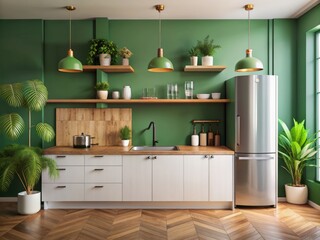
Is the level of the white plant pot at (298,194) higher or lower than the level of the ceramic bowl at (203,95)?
lower

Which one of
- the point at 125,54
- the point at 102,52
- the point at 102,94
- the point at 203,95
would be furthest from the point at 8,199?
the point at 203,95

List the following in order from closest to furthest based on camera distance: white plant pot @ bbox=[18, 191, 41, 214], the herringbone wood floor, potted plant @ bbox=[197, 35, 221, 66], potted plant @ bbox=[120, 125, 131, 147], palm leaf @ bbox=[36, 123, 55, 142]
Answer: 1. the herringbone wood floor
2. white plant pot @ bbox=[18, 191, 41, 214]
3. palm leaf @ bbox=[36, 123, 55, 142]
4. potted plant @ bbox=[197, 35, 221, 66]
5. potted plant @ bbox=[120, 125, 131, 147]

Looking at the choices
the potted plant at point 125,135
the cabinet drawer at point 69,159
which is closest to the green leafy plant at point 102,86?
the potted plant at point 125,135

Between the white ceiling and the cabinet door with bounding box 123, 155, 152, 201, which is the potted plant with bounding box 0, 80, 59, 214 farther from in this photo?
the white ceiling

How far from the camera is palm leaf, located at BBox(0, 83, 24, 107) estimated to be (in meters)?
4.77

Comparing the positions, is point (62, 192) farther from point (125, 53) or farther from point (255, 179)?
point (255, 179)

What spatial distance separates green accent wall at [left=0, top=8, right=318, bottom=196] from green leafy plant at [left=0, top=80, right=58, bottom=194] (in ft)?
2.39

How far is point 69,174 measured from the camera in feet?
16.2

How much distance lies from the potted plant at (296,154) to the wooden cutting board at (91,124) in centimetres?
228

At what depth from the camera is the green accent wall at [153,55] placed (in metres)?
5.54

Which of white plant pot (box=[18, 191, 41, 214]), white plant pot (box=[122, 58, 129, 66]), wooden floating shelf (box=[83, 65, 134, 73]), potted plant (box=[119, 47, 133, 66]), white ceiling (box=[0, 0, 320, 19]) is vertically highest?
white ceiling (box=[0, 0, 320, 19])

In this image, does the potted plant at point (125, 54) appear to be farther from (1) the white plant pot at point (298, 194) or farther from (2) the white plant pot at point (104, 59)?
(1) the white plant pot at point (298, 194)

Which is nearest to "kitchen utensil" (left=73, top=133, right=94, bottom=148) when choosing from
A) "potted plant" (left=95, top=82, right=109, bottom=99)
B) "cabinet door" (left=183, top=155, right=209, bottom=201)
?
"potted plant" (left=95, top=82, right=109, bottom=99)

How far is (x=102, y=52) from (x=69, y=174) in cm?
175
